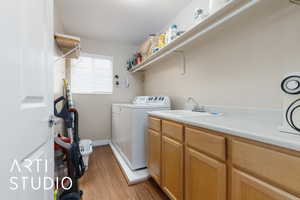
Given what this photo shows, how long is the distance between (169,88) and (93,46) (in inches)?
82.1

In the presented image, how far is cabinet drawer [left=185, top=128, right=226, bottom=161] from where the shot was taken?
869mm

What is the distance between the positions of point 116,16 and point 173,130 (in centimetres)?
212

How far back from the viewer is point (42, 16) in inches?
31.7

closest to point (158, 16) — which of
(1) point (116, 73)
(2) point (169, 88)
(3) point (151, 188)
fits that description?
(2) point (169, 88)

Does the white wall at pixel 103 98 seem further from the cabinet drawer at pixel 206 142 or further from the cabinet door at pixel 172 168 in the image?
the cabinet drawer at pixel 206 142

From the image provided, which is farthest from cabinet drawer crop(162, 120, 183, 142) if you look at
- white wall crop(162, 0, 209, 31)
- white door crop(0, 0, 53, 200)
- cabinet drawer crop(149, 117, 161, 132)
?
white wall crop(162, 0, 209, 31)

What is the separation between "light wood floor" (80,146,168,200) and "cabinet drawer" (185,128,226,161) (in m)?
0.91

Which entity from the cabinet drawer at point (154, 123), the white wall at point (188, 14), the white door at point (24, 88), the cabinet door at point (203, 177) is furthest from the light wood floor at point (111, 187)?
the white wall at point (188, 14)

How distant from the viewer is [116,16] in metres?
2.31

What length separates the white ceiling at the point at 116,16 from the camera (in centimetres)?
202

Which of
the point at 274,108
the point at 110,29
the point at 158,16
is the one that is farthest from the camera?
the point at 110,29

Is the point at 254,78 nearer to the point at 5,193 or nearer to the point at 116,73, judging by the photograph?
the point at 5,193

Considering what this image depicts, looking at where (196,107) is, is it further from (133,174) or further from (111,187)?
(111,187)

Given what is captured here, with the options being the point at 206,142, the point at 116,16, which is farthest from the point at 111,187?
the point at 116,16
